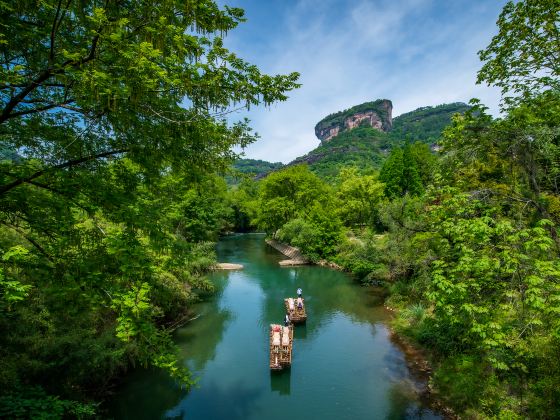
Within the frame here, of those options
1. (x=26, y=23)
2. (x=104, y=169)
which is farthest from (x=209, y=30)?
(x=104, y=169)

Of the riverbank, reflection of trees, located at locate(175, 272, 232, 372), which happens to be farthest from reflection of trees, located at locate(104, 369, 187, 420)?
the riverbank

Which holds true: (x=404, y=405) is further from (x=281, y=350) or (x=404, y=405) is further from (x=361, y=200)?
(x=361, y=200)

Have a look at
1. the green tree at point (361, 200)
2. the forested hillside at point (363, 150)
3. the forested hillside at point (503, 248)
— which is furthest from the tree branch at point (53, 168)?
the forested hillside at point (363, 150)

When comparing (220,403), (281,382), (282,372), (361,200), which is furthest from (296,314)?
(361,200)

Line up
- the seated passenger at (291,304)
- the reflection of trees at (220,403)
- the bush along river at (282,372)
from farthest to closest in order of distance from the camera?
the seated passenger at (291,304), the bush along river at (282,372), the reflection of trees at (220,403)

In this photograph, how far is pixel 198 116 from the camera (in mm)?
6164

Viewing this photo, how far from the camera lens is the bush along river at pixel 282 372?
42.5 feet

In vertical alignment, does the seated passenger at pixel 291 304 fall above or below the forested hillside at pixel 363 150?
below

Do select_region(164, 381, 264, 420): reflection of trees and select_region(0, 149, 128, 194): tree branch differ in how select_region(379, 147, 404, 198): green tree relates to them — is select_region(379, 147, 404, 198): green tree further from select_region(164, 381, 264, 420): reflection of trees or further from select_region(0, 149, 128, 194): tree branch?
select_region(0, 149, 128, 194): tree branch

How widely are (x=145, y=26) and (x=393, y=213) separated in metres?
23.7

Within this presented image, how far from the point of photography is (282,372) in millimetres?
15656

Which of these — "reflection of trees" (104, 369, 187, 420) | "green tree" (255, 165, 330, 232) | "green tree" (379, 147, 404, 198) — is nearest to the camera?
"reflection of trees" (104, 369, 187, 420)

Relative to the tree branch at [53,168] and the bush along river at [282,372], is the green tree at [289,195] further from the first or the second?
the tree branch at [53,168]

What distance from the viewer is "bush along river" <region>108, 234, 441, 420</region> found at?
13.0 meters
